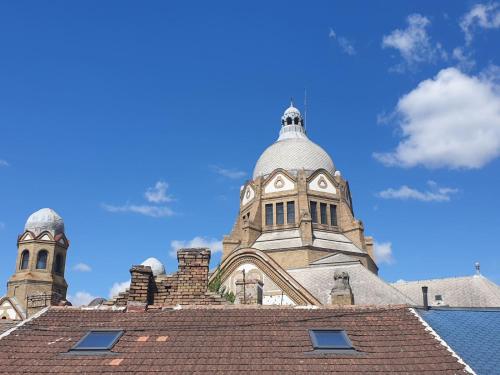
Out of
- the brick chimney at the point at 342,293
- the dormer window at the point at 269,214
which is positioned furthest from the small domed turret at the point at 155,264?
the brick chimney at the point at 342,293

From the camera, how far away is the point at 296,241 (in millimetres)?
37188

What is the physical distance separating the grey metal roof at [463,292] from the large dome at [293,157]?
1314cm

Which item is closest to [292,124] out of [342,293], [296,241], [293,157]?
[293,157]

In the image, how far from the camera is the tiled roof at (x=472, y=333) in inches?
356

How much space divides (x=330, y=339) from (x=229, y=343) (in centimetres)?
195

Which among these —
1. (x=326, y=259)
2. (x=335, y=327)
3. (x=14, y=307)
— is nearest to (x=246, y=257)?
(x=326, y=259)

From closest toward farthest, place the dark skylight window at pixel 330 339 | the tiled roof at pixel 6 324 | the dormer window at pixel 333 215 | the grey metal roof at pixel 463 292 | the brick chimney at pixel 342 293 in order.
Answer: the dark skylight window at pixel 330 339
the tiled roof at pixel 6 324
the brick chimney at pixel 342 293
the grey metal roof at pixel 463 292
the dormer window at pixel 333 215

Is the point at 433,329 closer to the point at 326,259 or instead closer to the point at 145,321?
the point at 145,321

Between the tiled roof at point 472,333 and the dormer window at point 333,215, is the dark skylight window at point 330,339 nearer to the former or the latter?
the tiled roof at point 472,333

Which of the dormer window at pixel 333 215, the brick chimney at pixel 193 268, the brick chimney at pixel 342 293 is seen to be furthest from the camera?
the dormer window at pixel 333 215

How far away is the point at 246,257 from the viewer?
30.3 meters

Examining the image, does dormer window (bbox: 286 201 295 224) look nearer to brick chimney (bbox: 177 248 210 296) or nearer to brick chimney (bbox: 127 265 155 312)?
brick chimney (bbox: 177 248 210 296)

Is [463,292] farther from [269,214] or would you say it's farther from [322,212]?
[269,214]

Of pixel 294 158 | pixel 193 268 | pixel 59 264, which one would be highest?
pixel 294 158
